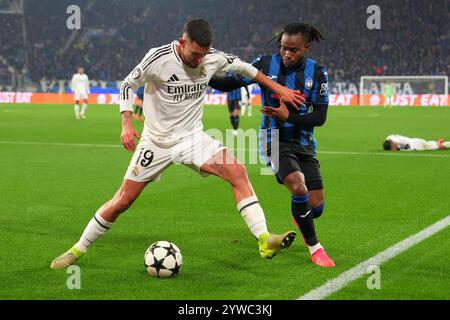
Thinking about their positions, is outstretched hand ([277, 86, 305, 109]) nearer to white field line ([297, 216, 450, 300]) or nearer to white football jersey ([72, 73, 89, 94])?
white field line ([297, 216, 450, 300])

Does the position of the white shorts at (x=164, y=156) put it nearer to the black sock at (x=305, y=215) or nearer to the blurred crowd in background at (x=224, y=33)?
the black sock at (x=305, y=215)

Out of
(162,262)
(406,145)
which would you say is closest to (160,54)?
(162,262)

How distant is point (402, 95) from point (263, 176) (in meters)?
30.8

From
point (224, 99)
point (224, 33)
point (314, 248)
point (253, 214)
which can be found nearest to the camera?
point (253, 214)

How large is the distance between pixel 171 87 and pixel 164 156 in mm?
542

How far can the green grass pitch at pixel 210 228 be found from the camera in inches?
208

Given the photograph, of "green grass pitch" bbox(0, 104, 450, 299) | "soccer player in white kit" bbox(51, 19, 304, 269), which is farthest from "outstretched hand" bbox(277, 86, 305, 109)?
"green grass pitch" bbox(0, 104, 450, 299)

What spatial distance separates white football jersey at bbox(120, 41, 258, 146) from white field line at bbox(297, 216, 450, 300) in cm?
165

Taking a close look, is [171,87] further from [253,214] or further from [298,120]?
[253,214]

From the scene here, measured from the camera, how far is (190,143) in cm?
598

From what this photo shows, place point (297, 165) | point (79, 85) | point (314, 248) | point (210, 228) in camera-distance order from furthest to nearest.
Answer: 1. point (79, 85)
2. point (210, 228)
3. point (297, 165)
4. point (314, 248)

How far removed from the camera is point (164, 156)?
591cm

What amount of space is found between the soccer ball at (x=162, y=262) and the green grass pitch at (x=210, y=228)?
2.5 inches
